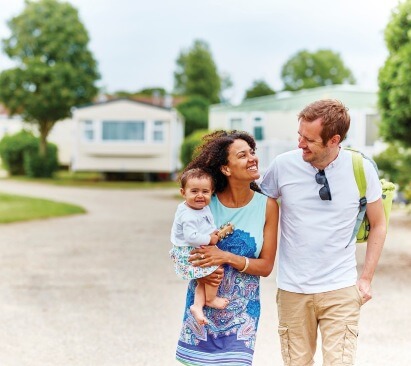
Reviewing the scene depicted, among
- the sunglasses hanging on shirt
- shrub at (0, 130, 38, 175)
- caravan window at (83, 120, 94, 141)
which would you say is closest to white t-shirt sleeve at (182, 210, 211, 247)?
the sunglasses hanging on shirt

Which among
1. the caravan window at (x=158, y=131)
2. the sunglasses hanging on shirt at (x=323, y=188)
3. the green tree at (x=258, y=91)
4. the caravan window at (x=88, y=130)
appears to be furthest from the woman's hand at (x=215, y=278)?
the green tree at (x=258, y=91)

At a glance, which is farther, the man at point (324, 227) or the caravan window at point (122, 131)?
the caravan window at point (122, 131)

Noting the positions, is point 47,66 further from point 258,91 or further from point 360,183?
point 360,183

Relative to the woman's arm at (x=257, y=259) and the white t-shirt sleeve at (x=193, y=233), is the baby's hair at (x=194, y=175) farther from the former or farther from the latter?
the woman's arm at (x=257, y=259)

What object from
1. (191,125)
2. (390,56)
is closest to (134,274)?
(390,56)

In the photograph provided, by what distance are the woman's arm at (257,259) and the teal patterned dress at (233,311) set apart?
0.03 metres

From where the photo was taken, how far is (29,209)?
61.5 ft

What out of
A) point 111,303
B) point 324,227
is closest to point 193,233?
point 324,227

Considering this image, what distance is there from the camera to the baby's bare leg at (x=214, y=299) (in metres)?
3.40

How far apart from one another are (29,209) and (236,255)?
52.5 ft

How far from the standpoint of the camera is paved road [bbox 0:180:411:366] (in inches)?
231

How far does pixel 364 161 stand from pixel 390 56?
932 cm

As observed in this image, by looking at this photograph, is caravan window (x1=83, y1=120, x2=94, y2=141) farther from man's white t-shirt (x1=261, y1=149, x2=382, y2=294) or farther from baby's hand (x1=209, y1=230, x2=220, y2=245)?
baby's hand (x1=209, y1=230, x2=220, y2=245)

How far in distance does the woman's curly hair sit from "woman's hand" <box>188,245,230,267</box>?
0.32 meters
